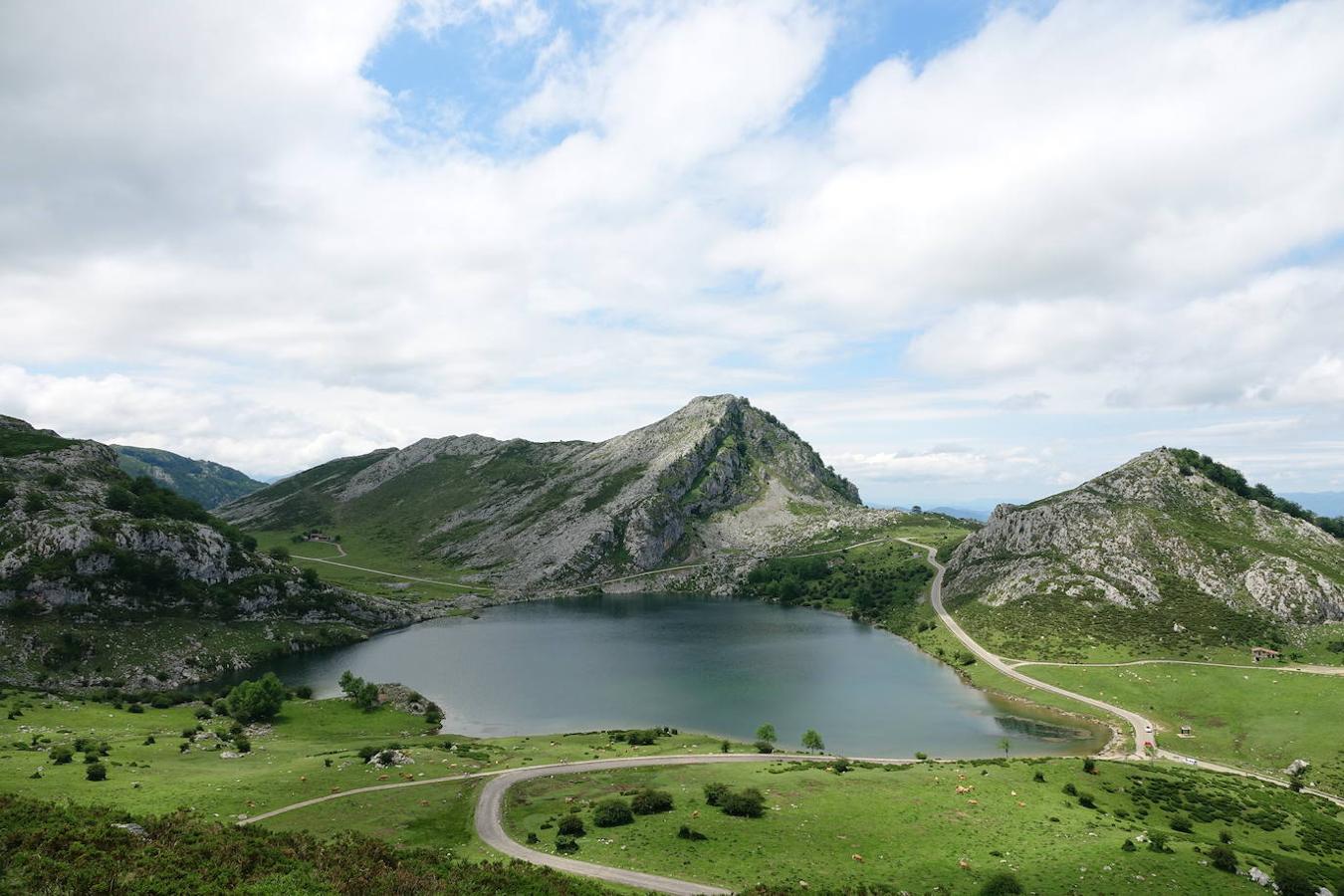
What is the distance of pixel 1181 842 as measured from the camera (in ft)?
160

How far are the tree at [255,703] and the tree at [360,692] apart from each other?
10032 millimetres

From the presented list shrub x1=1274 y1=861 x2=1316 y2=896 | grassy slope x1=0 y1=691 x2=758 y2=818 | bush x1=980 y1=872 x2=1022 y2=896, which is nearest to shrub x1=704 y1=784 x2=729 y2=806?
grassy slope x1=0 y1=691 x2=758 y2=818

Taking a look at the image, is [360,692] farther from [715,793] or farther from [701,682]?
[715,793]

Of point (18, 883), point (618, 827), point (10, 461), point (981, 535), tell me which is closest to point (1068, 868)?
point (618, 827)

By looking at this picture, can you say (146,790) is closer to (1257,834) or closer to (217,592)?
(1257,834)

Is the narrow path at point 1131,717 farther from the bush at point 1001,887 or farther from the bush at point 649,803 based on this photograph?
the bush at point 649,803

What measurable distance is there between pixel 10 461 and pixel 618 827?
197532mm

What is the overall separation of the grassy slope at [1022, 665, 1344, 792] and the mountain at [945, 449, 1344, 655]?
592 inches

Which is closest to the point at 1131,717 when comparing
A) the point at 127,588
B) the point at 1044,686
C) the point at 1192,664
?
the point at 1044,686

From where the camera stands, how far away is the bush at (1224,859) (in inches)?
1753

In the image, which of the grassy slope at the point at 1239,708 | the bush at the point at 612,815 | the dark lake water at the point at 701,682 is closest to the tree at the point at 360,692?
the dark lake water at the point at 701,682

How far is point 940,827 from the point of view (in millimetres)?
50094

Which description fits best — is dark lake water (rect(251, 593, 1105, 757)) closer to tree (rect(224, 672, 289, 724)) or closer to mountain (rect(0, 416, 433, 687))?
mountain (rect(0, 416, 433, 687))

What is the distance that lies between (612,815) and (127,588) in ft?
451
